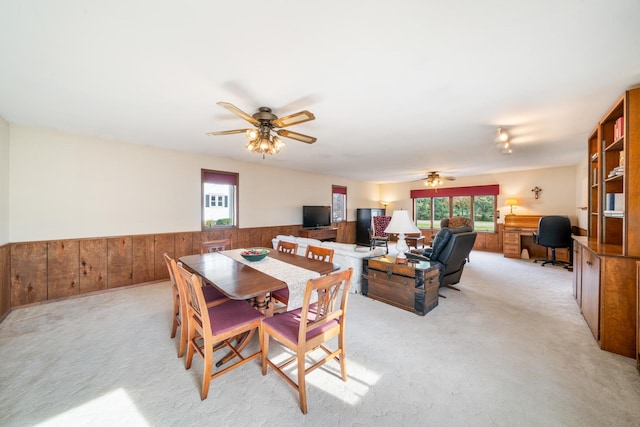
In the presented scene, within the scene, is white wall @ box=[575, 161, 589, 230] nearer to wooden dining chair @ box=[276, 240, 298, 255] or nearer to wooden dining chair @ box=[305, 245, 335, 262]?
wooden dining chair @ box=[305, 245, 335, 262]

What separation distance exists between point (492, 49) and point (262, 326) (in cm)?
259

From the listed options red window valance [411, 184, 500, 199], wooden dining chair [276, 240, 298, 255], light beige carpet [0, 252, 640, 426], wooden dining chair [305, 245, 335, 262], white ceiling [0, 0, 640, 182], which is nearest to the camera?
white ceiling [0, 0, 640, 182]

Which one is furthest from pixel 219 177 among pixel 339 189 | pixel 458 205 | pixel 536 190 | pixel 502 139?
pixel 536 190

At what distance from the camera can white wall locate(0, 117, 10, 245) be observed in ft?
9.35

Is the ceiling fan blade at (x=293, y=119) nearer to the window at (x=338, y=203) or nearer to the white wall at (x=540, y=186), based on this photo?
the window at (x=338, y=203)

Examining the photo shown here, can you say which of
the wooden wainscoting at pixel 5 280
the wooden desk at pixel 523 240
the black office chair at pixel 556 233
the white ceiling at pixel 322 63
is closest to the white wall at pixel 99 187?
the wooden wainscoting at pixel 5 280

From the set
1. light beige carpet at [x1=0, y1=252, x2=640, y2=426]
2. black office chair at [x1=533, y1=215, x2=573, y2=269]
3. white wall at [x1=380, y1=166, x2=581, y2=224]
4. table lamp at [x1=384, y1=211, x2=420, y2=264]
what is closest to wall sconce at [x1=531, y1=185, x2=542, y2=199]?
white wall at [x1=380, y1=166, x2=581, y2=224]

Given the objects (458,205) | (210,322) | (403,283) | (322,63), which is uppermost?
(322,63)

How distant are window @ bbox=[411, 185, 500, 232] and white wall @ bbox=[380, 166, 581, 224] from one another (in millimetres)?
219

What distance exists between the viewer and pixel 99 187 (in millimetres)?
3631

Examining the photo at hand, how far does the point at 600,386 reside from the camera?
172 centimetres

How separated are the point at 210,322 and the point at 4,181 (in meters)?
3.49

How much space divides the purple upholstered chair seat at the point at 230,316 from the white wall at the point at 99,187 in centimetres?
300

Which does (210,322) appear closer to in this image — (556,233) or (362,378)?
(362,378)
